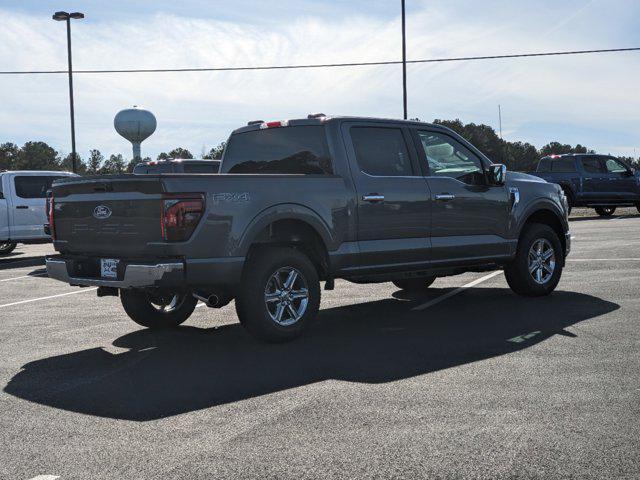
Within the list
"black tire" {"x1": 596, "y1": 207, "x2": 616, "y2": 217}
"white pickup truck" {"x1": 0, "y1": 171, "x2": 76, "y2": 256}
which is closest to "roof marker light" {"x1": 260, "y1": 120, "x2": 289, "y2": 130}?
"white pickup truck" {"x1": 0, "y1": 171, "x2": 76, "y2": 256}

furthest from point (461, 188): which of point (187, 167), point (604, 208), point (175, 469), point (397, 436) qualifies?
point (604, 208)

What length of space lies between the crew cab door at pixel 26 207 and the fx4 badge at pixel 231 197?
12796 millimetres

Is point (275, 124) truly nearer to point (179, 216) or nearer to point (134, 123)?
point (179, 216)

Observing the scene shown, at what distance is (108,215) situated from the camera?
6.93m

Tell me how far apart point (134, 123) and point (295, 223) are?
55.3 metres

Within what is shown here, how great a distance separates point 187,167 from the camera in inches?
723

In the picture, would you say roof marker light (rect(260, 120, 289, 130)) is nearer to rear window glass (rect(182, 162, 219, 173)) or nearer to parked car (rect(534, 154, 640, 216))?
rear window glass (rect(182, 162, 219, 173))

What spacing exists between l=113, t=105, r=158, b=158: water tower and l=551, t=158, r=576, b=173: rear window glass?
39.4m

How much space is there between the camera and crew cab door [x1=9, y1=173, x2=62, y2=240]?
18.4 meters

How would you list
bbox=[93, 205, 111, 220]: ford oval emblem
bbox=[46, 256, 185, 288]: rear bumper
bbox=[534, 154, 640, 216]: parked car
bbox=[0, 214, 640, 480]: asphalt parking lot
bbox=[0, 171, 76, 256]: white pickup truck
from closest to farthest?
bbox=[0, 214, 640, 480]: asphalt parking lot → bbox=[46, 256, 185, 288]: rear bumper → bbox=[93, 205, 111, 220]: ford oval emblem → bbox=[0, 171, 76, 256]: white pickup truck → bbox=[534, 154, 640, 216]: parked car

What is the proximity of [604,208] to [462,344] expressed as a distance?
25.5 m

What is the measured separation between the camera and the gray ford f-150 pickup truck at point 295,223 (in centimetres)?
664

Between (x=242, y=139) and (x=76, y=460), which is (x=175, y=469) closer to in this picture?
(x=76, y=460)

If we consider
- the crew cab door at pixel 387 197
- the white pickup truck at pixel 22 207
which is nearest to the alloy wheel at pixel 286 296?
the crew cab door at pixel 387 197
